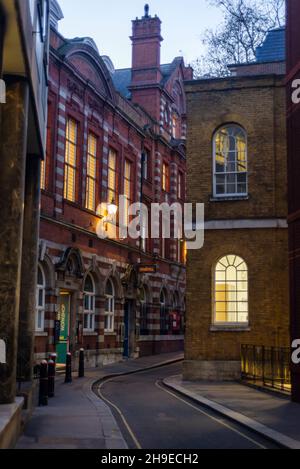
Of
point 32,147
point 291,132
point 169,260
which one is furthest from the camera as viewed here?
point 169,260

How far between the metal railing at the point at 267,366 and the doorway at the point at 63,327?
7.93m

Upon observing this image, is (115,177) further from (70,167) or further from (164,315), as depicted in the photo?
(164,315)

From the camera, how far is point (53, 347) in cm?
2406

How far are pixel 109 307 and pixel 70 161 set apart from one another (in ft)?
23.6

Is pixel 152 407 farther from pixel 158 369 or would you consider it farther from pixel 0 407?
pixel 158 369

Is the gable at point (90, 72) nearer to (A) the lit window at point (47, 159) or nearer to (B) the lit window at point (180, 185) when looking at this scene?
(A) the lit window at point (47, 159)

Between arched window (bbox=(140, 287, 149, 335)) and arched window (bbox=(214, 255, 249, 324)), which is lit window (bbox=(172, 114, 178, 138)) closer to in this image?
arched window (bbox=(140, 287, 149, 335))

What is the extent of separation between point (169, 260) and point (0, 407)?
31.3 m

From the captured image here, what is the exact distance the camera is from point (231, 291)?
21344 millimetres

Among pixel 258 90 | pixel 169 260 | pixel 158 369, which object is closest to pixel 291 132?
pixel 258 90

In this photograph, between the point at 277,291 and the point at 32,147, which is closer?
the point at 32,147

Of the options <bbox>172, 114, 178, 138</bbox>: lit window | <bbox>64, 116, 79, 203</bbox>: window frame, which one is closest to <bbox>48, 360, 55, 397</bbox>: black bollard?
<bbox>64, 116, 79, 203</bbox>: window frame

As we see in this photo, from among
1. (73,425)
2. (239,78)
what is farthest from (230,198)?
(73,425)

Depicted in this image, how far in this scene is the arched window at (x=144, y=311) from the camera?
1399 inches
